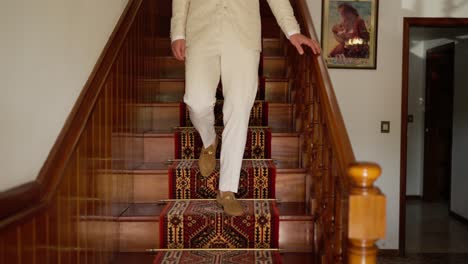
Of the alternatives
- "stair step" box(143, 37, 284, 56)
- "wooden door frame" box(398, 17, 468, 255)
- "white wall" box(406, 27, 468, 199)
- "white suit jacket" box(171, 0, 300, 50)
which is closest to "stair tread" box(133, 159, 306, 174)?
"white suit jacket" box(171, 0, 300, 50)

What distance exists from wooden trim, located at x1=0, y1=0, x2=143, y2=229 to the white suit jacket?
33cm

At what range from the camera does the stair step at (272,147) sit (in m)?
2.78

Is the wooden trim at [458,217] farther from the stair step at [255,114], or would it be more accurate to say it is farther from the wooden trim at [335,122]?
the wooden trim at [335,122]

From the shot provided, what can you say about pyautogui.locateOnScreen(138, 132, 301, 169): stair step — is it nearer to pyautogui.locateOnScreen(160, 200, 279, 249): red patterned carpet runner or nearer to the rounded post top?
pyautogui.locateOnScreen(160, 200, 279, 249): red patterned carpet runner

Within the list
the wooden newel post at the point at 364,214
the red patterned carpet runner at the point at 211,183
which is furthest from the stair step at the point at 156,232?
the wooden newel post at the point at 364,214

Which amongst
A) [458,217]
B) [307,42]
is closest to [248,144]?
[307,42]

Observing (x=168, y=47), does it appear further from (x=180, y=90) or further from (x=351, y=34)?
(x=351, y=34)

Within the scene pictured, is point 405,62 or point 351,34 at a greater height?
point 351,34

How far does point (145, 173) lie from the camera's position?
249 cm

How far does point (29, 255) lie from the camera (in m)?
1.28

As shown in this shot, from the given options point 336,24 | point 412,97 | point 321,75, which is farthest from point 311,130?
point 412,97

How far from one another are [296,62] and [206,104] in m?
1.07

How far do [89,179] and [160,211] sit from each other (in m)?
0.52

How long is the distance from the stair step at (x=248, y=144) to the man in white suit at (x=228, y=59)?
18.6 inches
